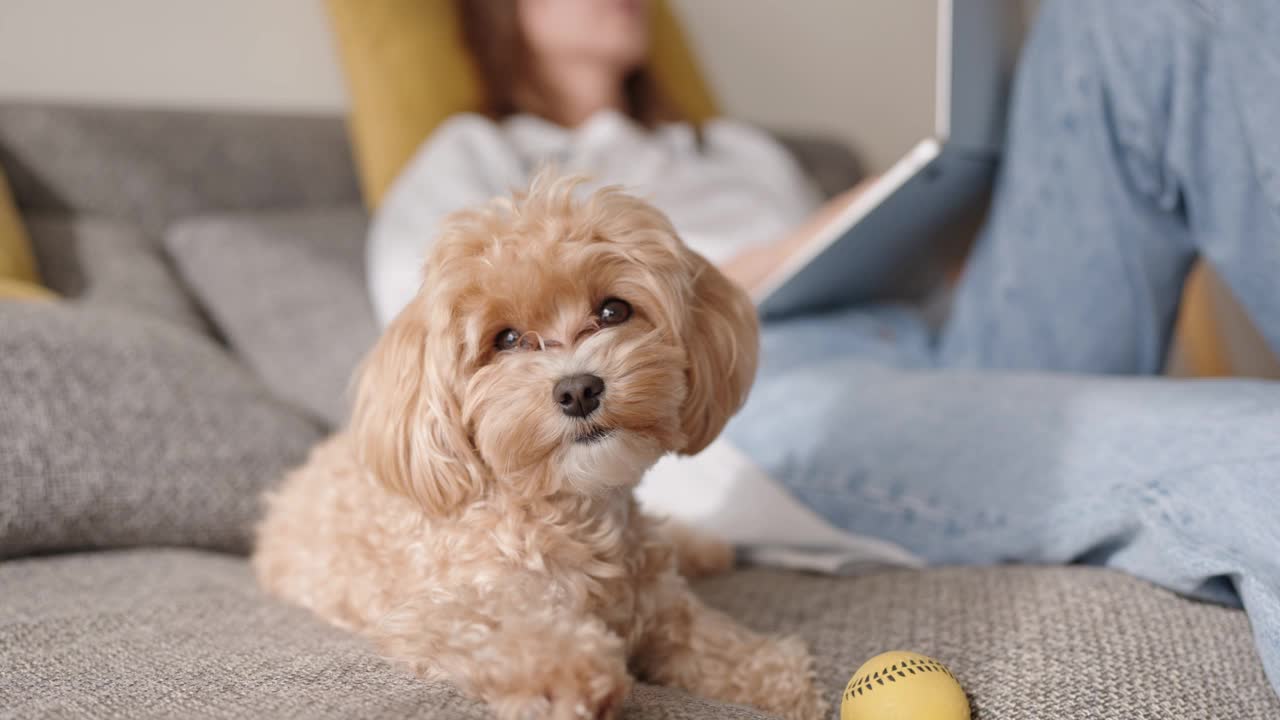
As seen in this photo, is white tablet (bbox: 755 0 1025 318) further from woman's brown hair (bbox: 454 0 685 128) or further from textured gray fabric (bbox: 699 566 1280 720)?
woman's brown hair (bbox: 454 0 685 128)

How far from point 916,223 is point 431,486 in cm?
141

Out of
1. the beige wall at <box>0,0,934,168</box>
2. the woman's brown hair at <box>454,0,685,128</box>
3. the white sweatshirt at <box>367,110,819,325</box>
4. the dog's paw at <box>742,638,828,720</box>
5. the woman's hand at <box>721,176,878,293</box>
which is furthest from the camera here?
the woman's brown hair at <box>454,0,685,128</box>

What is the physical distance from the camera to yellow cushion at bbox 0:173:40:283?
186cm

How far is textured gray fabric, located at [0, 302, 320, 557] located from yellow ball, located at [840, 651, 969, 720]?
1190 mm

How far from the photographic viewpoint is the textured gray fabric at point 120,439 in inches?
55.6

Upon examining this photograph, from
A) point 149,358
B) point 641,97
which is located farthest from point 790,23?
point 149,358

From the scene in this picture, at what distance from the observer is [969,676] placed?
109 centimetres

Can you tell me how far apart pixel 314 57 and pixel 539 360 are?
217 centimetres

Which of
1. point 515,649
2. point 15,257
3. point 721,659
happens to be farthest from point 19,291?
point 721,659

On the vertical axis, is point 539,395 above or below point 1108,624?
above

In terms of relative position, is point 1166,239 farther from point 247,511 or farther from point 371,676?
point 247,511

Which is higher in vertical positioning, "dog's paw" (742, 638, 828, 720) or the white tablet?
the white tablet

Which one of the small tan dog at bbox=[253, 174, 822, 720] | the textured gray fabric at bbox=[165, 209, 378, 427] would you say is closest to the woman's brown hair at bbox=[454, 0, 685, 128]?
the textured gray fabric at bbox=[165, 209, 378, 427]

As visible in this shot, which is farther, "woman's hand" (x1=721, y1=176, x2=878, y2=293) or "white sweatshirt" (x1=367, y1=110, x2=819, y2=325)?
"white sweatshirt" (x1=367, y1=110, x2=819, y2=325)
